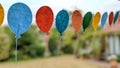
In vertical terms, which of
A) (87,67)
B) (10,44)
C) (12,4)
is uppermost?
(12,4)

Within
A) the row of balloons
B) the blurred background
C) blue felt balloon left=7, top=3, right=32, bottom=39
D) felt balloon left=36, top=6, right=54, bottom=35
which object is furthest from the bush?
blue felt balloon left=7, top=3, right=32, bottom=39

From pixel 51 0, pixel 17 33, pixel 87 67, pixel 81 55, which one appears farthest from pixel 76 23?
pixel 81 55

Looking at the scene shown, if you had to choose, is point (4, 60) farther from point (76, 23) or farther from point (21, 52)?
point (76, 23)

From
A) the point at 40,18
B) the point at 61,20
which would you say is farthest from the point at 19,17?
the point at 61,20

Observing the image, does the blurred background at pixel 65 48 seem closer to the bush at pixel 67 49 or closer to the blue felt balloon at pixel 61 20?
the bush at pixel 67 49

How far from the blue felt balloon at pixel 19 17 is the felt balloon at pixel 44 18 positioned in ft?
0.31

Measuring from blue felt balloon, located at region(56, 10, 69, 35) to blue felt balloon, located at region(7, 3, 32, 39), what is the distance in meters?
0.26

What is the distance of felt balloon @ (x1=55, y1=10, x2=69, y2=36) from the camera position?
1.78m

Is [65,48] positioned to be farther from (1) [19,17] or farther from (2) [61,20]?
(1) [19,17]

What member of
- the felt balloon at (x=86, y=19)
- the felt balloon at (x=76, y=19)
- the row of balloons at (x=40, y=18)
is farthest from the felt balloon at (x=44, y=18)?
the felt balloon at (x=86, y=19)

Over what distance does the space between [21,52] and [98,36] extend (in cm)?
215

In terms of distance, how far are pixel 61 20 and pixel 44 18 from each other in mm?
168

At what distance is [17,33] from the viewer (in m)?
1.55

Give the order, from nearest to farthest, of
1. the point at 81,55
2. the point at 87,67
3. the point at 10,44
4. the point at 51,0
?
the point at 51,0, the point at 87,67, the point at 10,44, the point at 81,55
